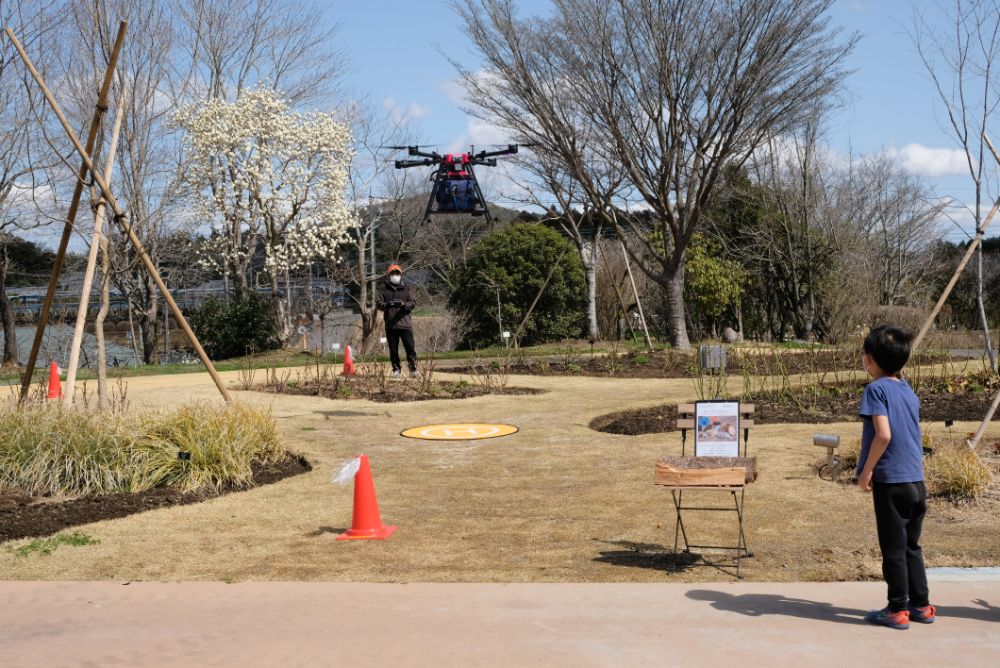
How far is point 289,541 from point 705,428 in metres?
3.15

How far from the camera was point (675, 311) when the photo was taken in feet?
75.6

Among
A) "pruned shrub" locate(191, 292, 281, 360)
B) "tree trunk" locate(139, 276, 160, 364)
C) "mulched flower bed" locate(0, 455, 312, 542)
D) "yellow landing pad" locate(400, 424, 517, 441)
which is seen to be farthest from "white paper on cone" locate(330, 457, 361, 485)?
"tree trunk" locate(139, 276, 160, 364)

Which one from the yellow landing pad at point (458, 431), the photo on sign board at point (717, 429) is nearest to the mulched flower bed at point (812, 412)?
the yellow landing pad at point (458, 431)

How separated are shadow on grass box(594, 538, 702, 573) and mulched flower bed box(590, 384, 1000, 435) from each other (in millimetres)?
4972

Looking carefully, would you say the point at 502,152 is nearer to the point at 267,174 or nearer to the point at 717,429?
the point at 267,174

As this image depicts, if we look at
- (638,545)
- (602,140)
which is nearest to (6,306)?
(602,140)

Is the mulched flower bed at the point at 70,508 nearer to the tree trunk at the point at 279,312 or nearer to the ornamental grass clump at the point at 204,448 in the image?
the ornamental grass clump at the point at 204,448

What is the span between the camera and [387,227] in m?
42.0

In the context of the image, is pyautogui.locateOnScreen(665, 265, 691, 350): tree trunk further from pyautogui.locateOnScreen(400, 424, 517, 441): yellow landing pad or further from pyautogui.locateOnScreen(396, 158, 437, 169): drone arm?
pyautogui.locateOnScreen(400, 424, 517, 441): yellow landing pad

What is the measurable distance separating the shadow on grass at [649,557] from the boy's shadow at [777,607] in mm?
621

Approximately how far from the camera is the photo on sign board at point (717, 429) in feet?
23.2

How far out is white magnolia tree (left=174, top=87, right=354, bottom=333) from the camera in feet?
93.1

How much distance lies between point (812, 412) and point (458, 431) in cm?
447

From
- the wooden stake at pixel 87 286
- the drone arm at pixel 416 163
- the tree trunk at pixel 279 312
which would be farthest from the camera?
the tree trunk at pixel 279 312
